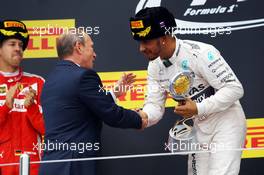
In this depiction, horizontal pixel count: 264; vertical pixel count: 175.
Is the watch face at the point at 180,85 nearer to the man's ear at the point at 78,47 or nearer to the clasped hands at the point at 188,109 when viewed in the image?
the clasped hands at the point at 188,109

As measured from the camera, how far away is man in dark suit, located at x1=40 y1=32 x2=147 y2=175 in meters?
3.63

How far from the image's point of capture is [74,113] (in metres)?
3.65

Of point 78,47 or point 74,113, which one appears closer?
point 74,113

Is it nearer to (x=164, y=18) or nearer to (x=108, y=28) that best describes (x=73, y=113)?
(x=164, y=18)

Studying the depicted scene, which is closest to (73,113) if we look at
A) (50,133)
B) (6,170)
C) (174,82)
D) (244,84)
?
(50,133)

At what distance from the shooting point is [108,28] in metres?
4.52

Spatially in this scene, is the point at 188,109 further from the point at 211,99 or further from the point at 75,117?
the point at 75,117

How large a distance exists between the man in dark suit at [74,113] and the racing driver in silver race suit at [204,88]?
313 millimetres

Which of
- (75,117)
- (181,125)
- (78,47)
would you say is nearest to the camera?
(75,117)

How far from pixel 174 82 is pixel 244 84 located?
84cm

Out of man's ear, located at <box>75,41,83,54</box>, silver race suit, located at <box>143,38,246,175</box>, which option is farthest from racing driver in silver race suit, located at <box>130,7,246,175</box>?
man's ear, located at <box>75,41,83,54</box>

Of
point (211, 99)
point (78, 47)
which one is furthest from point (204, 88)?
point (78, 47)

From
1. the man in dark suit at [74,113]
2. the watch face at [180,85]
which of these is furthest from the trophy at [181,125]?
the man in dark suit at [74,113]

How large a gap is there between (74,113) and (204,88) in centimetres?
65
